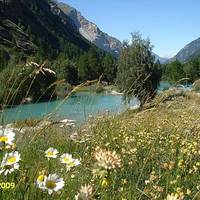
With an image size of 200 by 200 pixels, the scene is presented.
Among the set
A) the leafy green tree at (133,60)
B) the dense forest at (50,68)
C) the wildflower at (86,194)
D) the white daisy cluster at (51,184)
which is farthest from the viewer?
the leafy green tree at (133,60)

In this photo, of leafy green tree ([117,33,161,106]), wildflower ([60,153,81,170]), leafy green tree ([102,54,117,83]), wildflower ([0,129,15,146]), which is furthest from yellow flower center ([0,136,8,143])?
leafy green tree ([102,54,117,83])

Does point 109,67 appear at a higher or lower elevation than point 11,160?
lower

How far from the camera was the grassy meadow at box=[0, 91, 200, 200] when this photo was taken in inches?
79.5

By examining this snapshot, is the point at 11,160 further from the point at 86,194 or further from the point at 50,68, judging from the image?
the point at 50,68

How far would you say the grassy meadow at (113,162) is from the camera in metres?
2.02

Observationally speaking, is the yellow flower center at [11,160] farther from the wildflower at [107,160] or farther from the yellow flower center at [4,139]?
the wildflower at [107,160]

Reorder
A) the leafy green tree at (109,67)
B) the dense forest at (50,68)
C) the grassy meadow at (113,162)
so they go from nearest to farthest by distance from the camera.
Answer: the grassy meadow at (113,162) → the dense forest at (50,68) → the leafy green tree at (109,67)

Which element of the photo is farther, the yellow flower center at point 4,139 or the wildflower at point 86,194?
the yellow flower center at point 4,139

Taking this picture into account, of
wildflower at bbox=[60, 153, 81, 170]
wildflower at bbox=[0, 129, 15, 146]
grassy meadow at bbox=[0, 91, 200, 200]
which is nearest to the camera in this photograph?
grassy meadow at bbox=[0, 91, 200, 200]

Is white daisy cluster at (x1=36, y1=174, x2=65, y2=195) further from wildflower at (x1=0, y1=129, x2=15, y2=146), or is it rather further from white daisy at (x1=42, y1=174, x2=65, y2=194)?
wildflower at (x1=0, y1=129, x2=15, y2=146)

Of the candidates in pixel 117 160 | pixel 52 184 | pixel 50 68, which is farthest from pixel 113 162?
pixel 50 68

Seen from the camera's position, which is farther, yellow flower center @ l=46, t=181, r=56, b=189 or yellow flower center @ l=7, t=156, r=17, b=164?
yellow flower center @ l=7, t=156, r=17, b=164

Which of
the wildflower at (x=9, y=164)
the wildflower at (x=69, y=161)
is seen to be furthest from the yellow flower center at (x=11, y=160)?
the wildflower at (x=69, y=161)

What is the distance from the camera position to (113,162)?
61.1 inches
